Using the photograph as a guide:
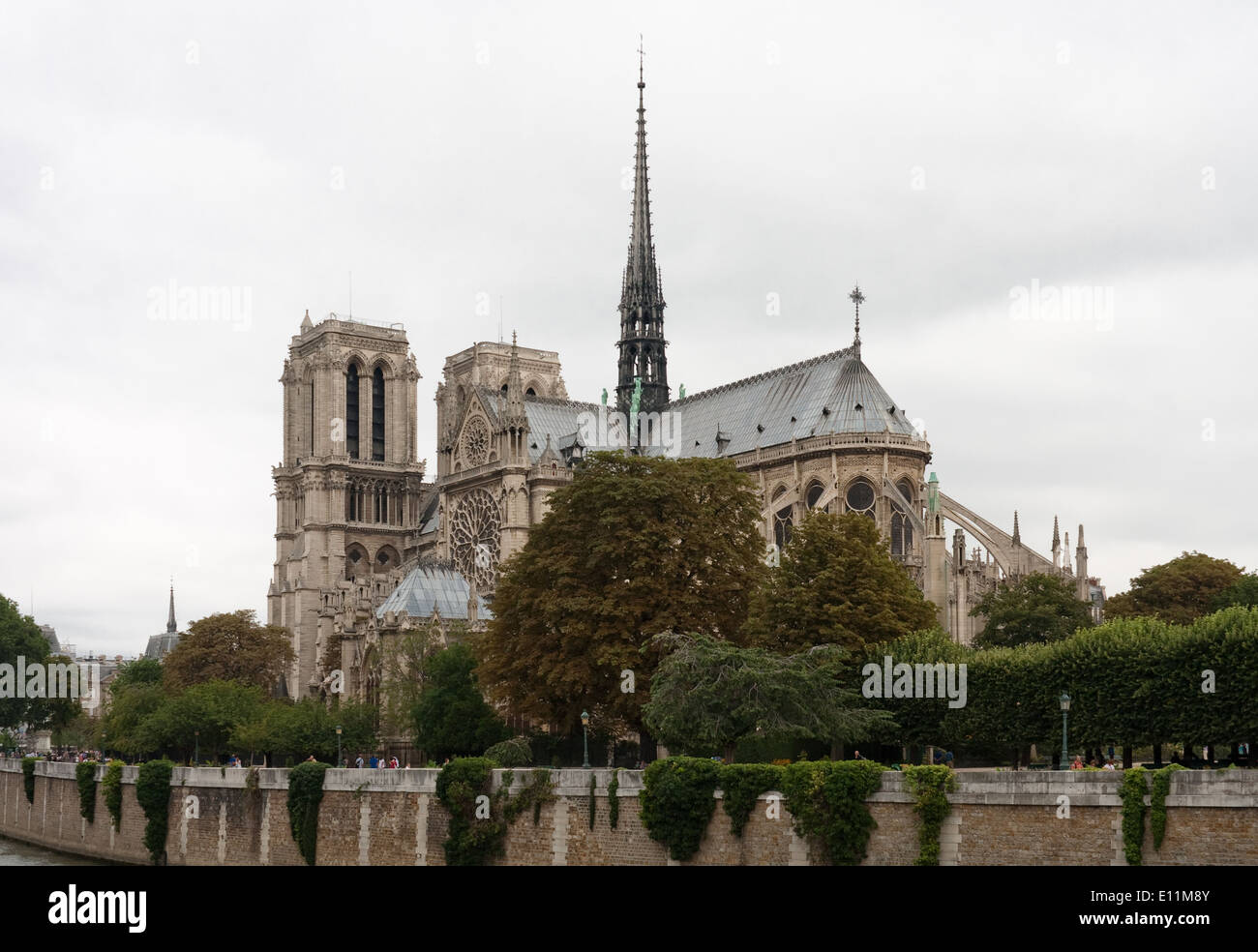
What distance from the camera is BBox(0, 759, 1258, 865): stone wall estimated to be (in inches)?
1388

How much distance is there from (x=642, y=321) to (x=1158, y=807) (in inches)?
2732

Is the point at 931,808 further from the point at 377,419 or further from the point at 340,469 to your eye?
the point at 377,419

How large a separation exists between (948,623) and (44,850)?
3563cm

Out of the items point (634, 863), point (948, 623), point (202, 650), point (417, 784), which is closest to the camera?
point (634, 863)

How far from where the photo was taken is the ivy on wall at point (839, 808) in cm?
3934

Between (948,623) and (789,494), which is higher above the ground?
(789,494)

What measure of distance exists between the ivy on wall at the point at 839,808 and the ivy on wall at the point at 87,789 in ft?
105

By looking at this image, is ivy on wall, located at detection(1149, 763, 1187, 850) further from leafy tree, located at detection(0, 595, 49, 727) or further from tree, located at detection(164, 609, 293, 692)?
leafy tree, located at detection(0, 595, 49, 727)

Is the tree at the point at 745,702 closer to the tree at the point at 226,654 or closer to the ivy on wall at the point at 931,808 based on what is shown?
the ivy on wall at the point at 931,808

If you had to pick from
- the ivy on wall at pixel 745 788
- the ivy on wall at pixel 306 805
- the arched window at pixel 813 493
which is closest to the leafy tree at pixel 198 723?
the ivy on wall at pixel 306 805

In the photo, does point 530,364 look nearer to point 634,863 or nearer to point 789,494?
point 789,494
